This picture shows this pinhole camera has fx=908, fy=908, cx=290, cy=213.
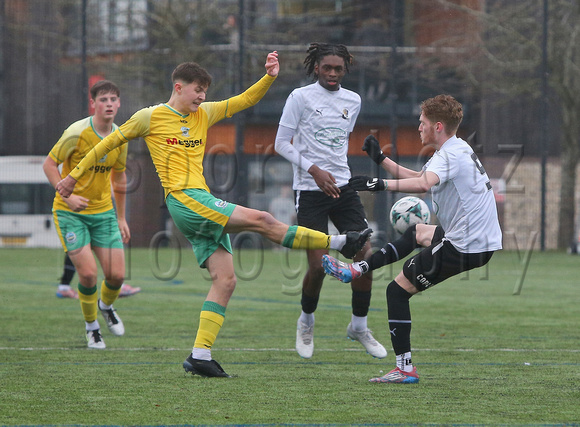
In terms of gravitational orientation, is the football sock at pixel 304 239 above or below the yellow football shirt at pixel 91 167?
below

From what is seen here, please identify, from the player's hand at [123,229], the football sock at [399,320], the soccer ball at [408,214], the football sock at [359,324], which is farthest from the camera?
the player's hand at [123,229]

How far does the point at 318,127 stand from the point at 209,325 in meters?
1.91

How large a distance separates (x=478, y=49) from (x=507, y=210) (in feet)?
12.6

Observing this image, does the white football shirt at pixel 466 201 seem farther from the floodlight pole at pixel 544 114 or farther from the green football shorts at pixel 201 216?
the floodlight pole at pixel 544 114

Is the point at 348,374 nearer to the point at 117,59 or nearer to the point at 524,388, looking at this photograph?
the point at 524,388

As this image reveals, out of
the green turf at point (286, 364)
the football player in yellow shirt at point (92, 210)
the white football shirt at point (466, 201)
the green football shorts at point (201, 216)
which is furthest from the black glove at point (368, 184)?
the football player in yellow shirt at point (92, 210)

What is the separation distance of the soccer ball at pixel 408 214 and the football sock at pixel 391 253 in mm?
488

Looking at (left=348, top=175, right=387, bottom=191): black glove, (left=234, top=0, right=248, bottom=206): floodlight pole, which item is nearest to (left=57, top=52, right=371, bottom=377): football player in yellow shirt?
(left=348, top=175, right=387, bottom=191): black glove

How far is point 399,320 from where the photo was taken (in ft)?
18.8

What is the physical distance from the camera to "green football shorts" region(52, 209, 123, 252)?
7684 mm

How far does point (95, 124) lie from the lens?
306 inches

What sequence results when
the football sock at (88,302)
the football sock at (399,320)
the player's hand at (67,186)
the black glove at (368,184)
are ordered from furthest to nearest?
1. the football sock at (88,302)
2. the player's hand at (67,186)
3. the football sock at (399,320)
4. the black glove at (368,184)

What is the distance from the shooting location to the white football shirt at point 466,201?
5590 millimetres

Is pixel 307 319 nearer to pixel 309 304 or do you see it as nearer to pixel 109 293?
pixel 309 304
